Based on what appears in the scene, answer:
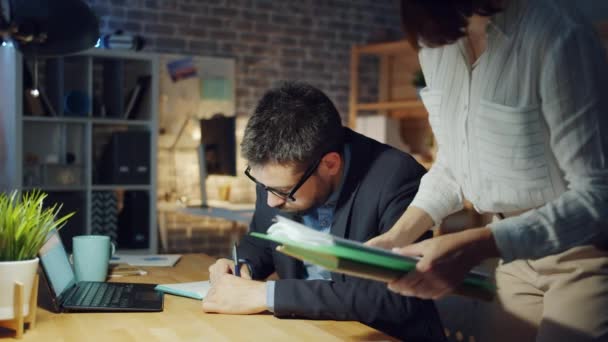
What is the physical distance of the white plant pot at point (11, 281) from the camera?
A: 1296mm

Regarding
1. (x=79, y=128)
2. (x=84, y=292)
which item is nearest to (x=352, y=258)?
(x=84, y=292)

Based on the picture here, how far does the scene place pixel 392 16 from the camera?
625cm

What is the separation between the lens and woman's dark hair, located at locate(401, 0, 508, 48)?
3.79ft

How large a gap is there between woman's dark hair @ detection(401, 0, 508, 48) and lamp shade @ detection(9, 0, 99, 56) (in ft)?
3.77

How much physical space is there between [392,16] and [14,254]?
210 inches

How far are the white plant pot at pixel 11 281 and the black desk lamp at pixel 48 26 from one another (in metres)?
A: 0.84

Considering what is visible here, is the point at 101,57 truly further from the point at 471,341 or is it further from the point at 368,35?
the point at 471,341

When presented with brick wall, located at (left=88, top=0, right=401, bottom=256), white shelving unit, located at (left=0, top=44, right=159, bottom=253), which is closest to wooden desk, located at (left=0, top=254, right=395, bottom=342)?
white shelving unit, located at (left=0, top=44, right=159, bottom=253)

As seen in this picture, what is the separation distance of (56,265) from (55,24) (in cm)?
73

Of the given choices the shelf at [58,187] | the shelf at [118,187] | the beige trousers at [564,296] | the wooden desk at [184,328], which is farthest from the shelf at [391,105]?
the wooden desk at [184,328]

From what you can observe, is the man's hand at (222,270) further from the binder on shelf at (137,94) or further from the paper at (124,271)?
the binder on shelf at (137,94)

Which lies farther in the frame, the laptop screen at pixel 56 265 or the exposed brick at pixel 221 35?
the exposed brick at pixel 221 35

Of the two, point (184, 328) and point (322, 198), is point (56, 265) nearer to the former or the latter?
point (184, 328)

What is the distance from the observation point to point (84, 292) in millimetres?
1688
